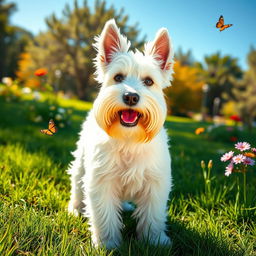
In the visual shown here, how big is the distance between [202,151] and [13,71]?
4628 cm

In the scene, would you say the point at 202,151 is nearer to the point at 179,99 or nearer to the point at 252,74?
the point at 179,99

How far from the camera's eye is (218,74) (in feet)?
184

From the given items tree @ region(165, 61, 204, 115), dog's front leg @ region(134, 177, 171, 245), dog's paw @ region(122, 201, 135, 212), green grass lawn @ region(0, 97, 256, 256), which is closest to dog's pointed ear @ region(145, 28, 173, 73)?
dog's front leg @ region(134, 177, 171, 245)

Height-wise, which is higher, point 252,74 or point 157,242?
point 252,74

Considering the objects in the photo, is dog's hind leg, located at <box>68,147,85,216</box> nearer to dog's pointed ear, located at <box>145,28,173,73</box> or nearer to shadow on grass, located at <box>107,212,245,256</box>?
shadow on grass, located at <box>107,212,245,256</box>

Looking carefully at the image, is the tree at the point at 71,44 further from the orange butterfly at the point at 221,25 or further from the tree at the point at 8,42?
the orange butterfly at the point at 221,25

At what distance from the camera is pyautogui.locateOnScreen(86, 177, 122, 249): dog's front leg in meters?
2.85

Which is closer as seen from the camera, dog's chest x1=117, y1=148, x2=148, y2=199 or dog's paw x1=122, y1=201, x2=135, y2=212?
dog's chest x1=117, y1=148, x2=148, y2=199

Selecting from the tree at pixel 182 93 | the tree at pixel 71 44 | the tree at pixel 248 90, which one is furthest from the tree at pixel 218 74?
the tree at pixel 71 44

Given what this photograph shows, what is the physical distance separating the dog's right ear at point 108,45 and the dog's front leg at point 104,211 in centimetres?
108

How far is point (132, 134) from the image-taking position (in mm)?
2676

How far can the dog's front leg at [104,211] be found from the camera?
112 inches

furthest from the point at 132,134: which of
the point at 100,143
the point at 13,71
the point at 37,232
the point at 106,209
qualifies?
the point at 13,71

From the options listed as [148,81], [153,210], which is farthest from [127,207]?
[148,81]
